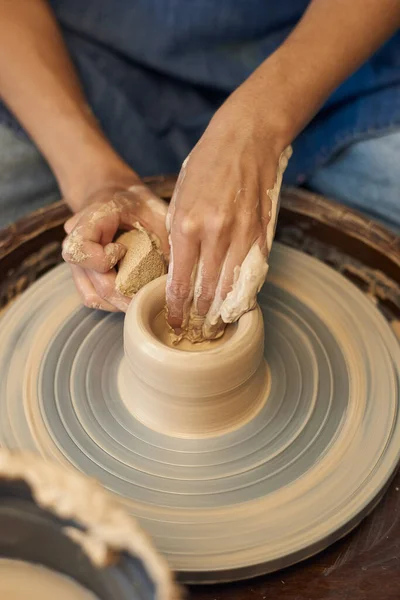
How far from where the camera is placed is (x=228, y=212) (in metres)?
1.04

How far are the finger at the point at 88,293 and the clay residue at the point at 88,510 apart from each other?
590mm

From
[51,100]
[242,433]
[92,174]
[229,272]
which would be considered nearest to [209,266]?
[229,272]

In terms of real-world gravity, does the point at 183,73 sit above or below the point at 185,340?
above

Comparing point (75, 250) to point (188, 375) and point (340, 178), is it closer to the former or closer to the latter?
point (188, 375)

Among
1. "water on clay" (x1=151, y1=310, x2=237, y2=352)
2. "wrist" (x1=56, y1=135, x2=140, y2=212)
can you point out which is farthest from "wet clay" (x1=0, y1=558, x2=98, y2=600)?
"wrist" (x1=56, y1=135, x2=140, y2=212)

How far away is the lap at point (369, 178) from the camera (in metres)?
1.47

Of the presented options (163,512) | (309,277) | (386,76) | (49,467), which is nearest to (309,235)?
(309,277)

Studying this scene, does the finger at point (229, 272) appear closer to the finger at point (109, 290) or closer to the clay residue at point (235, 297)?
the clay residue at point (235, 297)

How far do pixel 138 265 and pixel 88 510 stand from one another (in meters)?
0.59

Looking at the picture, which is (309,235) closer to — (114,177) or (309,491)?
(114,177)

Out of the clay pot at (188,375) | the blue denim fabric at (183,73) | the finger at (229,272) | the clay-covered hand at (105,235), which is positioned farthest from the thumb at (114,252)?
the blue denim fabric at (183,73)

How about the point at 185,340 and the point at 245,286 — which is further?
the point at 185,340

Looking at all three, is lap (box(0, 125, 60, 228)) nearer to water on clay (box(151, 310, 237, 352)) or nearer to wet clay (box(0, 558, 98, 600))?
water on clay (box(151, 310, 237, 352))

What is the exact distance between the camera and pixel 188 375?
3.20ft
